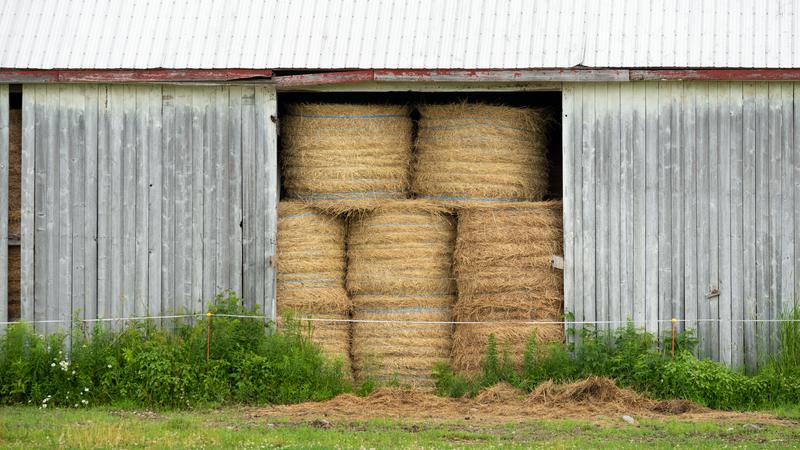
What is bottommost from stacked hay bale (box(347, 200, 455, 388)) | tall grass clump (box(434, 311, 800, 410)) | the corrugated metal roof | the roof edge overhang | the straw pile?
tall grass clump (box(434, 311, 800, 410))

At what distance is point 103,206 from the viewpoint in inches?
527

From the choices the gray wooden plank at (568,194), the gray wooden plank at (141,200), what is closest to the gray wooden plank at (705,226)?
the gray wooden plank at (568,194)

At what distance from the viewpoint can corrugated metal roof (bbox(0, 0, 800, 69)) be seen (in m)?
13.1

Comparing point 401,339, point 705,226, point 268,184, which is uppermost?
point 268,184

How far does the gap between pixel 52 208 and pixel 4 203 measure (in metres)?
0.54

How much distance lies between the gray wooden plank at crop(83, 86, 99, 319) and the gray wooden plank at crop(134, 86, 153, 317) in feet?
1.39

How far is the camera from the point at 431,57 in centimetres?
1321

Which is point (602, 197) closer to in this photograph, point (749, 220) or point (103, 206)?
point (749, 220)

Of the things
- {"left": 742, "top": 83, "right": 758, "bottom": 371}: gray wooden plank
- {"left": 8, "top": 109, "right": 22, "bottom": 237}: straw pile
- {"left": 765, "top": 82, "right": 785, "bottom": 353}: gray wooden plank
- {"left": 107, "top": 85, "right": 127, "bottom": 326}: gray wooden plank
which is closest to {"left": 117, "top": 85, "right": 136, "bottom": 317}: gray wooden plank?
{"left": 107, "top": 85, "right": 127, "bottom": 326}: gray wooden plank

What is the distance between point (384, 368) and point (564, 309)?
79.8 inches

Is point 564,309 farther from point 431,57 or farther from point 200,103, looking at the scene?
point 200,103

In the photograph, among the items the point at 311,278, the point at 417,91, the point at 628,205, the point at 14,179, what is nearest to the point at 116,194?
the point at 14,179

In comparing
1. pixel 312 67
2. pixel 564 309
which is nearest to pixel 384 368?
pixel 564 309

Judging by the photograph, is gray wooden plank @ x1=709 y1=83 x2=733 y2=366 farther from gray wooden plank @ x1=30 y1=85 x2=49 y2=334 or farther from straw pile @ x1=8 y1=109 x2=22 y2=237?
straw pile @ x1=8 y1=109 x2=22 y2=237
